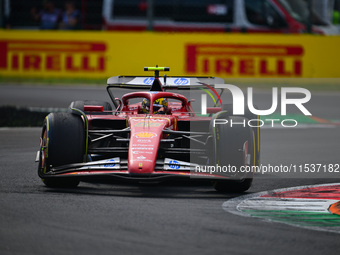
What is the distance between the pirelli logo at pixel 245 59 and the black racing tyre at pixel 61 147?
43.6 ft

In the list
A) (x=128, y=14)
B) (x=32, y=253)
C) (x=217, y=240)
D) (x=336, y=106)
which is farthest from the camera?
(x=128, y=14)

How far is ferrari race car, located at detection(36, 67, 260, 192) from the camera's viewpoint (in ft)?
27.3

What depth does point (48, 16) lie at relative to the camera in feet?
74.4

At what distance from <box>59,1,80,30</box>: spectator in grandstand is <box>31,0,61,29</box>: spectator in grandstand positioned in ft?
0.51

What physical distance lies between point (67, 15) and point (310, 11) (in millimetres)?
6350

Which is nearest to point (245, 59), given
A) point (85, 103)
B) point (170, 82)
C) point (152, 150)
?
point (170, 82)

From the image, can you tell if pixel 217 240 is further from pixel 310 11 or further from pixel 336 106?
pixel 310 11

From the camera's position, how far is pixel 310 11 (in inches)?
907

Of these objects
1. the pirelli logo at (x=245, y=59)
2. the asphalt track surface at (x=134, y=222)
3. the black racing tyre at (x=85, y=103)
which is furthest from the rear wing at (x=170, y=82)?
the pirelli logo at (x=245, y=59)

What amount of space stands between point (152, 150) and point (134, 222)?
153 centimetres

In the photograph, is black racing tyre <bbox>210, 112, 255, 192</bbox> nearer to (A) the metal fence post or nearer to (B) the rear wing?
(B) the rear wing

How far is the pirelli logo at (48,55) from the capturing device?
22.1m

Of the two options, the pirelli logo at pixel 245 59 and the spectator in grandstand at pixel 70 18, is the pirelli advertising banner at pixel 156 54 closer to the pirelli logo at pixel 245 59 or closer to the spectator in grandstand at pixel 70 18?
the pirelli logo at pixel 245 59

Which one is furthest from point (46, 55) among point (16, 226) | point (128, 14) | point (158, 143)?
point (16, 226)
